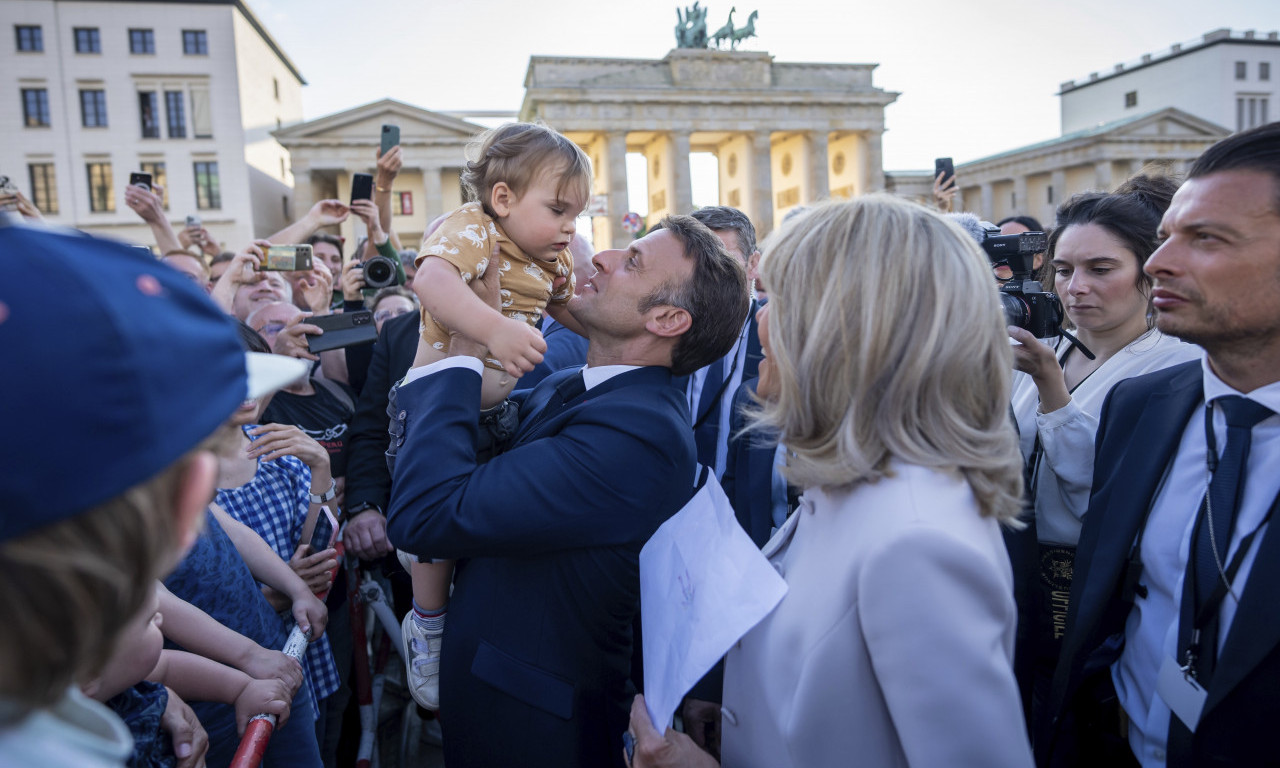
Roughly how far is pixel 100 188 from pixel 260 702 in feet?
146

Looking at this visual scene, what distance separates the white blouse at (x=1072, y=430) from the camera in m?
2.52

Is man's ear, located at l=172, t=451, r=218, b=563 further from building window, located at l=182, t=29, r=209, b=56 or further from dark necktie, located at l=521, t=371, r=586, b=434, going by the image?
building window, located at l=182, t=29, r=209, b=56

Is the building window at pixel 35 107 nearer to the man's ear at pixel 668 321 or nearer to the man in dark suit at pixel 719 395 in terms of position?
the man in dark suit at pixel 719 395

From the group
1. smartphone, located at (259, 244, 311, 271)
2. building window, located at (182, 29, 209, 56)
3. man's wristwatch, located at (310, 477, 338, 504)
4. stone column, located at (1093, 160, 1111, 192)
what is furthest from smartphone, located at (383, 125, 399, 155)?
stone column, located at (1093, 160, 1111, 192)

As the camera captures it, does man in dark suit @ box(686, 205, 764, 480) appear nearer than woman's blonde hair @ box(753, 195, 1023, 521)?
No

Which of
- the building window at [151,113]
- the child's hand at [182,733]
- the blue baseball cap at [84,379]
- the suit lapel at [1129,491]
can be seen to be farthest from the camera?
the building window at [151,113]

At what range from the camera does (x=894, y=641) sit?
1.26 meters

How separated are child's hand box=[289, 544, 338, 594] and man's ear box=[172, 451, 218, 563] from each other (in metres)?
2.14

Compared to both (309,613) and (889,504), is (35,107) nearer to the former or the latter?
(309,613)

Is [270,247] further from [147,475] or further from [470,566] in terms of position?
[147,475]

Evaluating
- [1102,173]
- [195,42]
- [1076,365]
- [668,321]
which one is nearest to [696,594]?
[668,321]

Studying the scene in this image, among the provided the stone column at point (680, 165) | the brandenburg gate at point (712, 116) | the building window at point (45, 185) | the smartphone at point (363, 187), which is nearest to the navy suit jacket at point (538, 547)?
the smartphone at point (363, 187)

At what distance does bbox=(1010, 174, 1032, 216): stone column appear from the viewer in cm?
4366

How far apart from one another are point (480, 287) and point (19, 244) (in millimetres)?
1826
